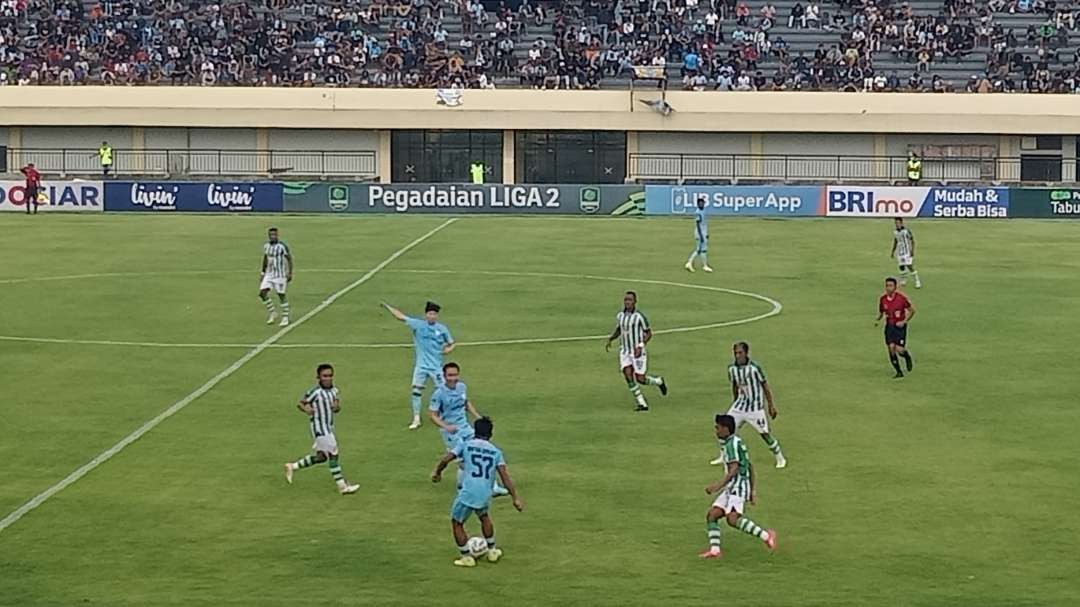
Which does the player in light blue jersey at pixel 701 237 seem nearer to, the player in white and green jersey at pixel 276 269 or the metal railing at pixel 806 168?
the player in white and green jersey at pixel 276 269

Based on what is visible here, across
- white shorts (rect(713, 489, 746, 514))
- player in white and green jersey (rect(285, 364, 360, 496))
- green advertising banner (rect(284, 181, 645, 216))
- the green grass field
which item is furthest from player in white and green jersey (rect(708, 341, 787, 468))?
green advertising banner (rect(284, 181, 645, 216))

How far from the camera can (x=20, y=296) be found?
44062mm

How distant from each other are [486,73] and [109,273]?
39435 millimetres

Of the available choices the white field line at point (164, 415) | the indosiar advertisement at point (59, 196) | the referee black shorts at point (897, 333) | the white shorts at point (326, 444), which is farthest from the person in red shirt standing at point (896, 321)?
the indosiar advertisement at point (59, 196)

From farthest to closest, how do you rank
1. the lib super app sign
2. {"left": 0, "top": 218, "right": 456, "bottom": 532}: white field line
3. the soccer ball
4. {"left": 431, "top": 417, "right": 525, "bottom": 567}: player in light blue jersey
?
the lib super app sign, {"left": 0, "top": 218, "right": 456, "bottom": 532}: white field line, the soccer ball, {"left": 431, "top": 417, "right": 525, "bottom": 567}: player in light blue jersey

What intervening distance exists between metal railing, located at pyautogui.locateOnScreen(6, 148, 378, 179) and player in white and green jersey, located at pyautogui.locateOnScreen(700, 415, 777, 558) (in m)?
65.8

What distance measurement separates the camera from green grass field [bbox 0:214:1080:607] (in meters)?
18.8

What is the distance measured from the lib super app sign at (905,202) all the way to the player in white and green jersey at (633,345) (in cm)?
4500

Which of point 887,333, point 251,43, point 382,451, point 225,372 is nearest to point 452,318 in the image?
point 225,372

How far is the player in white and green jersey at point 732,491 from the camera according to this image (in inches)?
743

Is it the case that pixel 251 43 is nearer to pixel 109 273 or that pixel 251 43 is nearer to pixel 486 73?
pixel 486 73

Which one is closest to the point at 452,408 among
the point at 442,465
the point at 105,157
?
the point at 442,465

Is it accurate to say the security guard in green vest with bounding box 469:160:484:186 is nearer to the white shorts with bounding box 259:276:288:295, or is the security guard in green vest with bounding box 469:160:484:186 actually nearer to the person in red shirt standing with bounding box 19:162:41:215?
the person in red shirt standing with bounding box 19:162:41:215

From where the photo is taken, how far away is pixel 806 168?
83.8m
